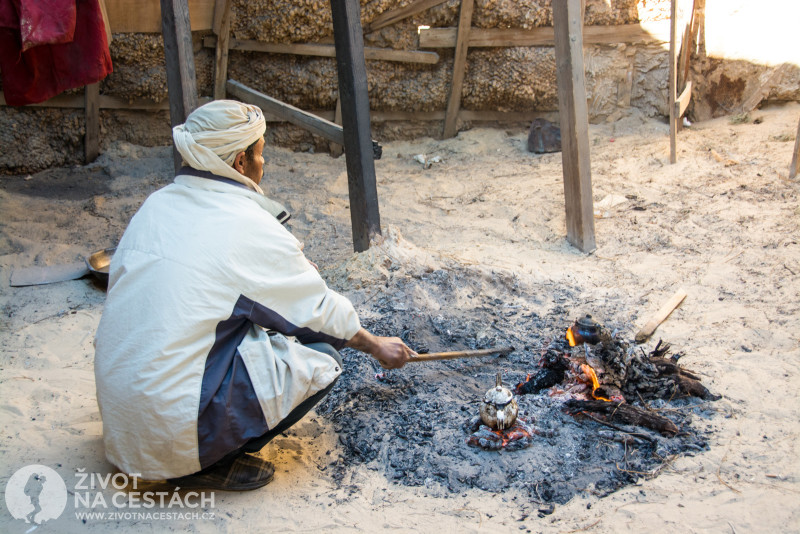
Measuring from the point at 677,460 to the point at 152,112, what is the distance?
6.21m

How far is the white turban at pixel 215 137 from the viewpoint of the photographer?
2.52 m

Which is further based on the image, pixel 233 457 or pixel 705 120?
pixel 705 120

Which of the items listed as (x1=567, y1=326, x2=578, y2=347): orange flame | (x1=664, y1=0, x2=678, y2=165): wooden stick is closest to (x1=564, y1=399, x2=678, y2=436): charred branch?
(x1=567, y1=326, x2=578, y2=347): orange flame

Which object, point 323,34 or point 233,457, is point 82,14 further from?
point 233,457

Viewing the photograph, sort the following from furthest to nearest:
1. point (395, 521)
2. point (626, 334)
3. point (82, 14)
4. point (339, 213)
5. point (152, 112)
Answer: point (152, 112) < point (339, 213) < point (82, 14) < point (626, 334) < point (395, 521)

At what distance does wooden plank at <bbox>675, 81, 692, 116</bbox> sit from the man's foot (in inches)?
220

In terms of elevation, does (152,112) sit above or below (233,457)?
above

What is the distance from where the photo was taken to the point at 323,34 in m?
7.09

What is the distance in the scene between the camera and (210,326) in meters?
2.35

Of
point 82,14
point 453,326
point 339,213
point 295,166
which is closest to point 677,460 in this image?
point 453,326

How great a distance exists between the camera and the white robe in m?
2.29

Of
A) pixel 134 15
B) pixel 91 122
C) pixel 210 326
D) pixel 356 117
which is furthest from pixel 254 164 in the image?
pixel 91 122

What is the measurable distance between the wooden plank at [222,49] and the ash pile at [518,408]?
3.95 m

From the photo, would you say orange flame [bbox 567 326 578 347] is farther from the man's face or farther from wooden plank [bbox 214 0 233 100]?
wooden plank [bbox 214 0 233 100]
